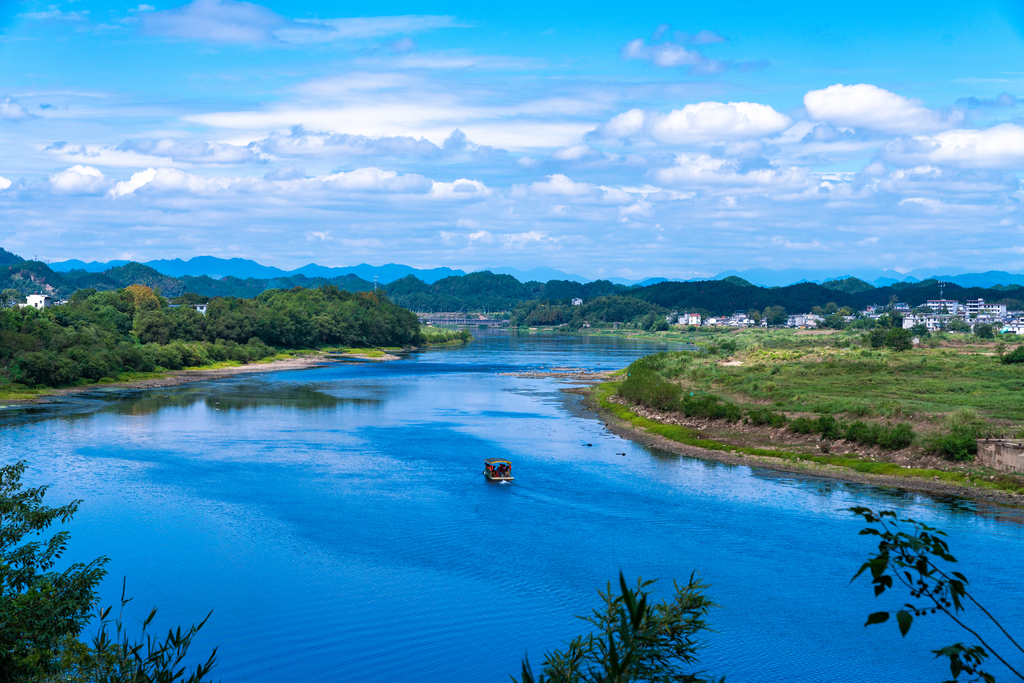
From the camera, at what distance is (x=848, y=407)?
37062 mm

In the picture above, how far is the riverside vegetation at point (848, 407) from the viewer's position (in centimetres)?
2997

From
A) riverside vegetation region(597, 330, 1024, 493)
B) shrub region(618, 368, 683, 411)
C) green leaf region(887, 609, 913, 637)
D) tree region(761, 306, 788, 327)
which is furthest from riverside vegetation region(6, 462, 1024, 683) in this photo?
tree region(761, 306, 788, 327)

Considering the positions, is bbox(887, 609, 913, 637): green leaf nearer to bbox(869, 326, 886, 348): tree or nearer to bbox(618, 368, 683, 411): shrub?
bbox(618, 368, 683, 411): shrub

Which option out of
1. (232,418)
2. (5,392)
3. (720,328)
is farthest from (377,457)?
(720,328)

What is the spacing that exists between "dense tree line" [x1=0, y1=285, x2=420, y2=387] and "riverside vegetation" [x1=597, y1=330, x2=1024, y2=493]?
34.4m

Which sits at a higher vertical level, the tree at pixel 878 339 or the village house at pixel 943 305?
the village house at pixel 943 305

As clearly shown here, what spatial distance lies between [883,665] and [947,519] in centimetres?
994

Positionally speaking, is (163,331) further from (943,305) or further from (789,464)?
(943,305)

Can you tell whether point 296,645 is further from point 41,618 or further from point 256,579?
point 41,618

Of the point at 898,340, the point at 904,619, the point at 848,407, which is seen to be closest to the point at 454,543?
the point at 904,619

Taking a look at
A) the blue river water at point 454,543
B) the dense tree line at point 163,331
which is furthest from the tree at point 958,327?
the blue river water at point 454,543

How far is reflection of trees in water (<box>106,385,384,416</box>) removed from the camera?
46.1m

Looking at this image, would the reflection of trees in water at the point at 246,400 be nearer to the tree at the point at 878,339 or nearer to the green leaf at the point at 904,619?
the green leaf at the point at 904,619

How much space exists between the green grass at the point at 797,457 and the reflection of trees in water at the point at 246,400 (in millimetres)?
15859
